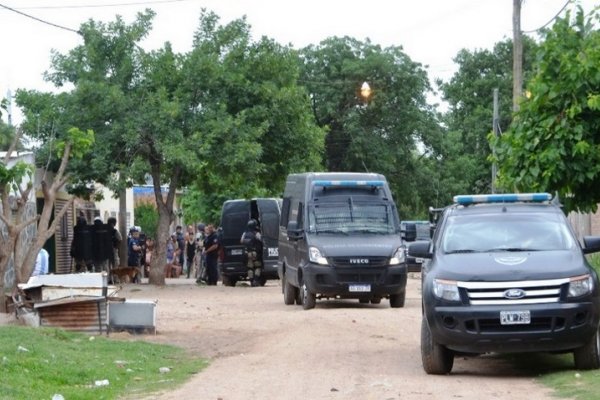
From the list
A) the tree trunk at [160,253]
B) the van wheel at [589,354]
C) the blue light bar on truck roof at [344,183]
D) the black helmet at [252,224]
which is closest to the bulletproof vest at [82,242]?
the tree trunk at [160,253]

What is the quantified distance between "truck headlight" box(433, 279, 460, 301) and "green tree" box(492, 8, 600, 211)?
4504mm

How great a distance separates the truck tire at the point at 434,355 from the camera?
1353cm

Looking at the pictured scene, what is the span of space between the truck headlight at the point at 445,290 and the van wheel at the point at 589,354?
144 centimetres

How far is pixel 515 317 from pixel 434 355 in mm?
1101

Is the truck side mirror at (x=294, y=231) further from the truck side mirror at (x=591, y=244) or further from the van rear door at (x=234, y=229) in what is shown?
the van rear door at (x=234, y=229)

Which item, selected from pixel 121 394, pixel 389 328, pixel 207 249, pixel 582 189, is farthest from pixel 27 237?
pixel 121 394

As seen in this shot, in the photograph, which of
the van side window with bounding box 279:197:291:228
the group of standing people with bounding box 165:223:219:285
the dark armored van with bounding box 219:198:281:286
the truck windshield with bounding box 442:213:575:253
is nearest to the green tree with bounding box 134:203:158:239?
the group of standing people with bounding box 165:223:219:285

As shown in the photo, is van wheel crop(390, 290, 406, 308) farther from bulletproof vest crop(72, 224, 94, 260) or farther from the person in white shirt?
bulletproof vest crop(72, 224, 94, 260)

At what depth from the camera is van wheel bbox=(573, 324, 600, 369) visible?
13.3m

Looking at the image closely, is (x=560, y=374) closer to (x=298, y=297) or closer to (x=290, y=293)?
(x=298, y=297)

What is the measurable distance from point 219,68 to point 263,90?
4.68 feet

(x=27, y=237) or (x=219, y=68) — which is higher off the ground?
(x=219, y=68)

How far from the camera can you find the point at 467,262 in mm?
13477

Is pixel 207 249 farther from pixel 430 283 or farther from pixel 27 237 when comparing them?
pixel 430 283
